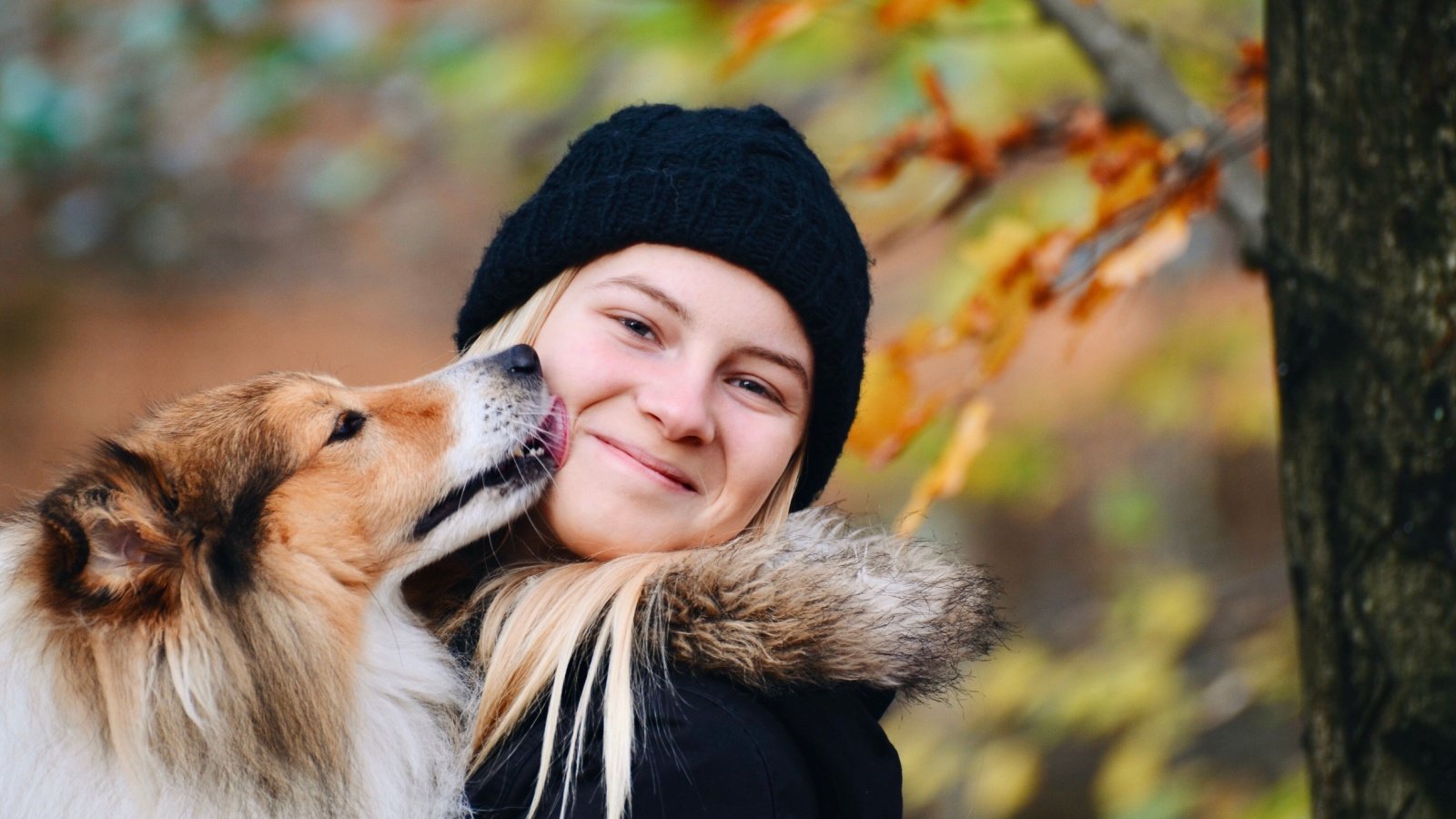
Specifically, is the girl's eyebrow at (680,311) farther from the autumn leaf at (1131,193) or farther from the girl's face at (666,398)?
the autumn leaf at (1131,193)

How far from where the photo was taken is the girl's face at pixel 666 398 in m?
2.07

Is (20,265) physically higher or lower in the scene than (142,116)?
lower

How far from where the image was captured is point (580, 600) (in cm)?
194

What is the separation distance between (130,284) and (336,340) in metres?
1.33

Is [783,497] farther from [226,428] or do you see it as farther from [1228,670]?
[1228,670]

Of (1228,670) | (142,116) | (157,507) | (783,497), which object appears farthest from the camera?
(142,116)

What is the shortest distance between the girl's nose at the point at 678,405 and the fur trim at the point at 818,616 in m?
0.20

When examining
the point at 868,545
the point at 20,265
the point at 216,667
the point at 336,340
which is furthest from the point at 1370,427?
the point at 20,265

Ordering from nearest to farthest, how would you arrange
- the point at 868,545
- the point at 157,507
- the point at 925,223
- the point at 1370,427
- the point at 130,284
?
1. the point at 1370,427
2. the point at 157,507
3. the point at 868,545
4. the point at 925,223
5. the point at 130,284

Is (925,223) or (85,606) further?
(925,223)

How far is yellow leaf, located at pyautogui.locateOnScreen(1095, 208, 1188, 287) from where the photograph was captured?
2482mm

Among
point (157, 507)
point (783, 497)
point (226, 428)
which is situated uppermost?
point (783, 497)

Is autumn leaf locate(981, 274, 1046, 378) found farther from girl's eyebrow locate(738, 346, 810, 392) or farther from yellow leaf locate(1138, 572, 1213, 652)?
yellow leaf locate(1138, 572, 1213, 652)

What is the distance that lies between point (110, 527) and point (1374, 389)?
A: 1.80 m
